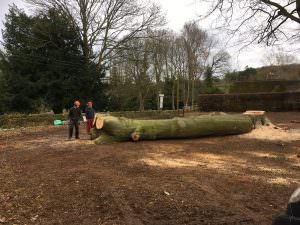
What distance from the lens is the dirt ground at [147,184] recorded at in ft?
17.6

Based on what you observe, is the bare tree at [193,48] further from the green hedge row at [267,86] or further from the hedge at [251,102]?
the hedge at [251,102]

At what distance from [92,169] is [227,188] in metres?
3.09

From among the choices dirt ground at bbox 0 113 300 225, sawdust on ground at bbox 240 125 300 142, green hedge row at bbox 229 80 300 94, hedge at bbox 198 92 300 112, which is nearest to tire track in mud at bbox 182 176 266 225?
dirt ground at bbox 0 113 300 225

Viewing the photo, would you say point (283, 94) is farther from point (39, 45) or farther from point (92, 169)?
point (92, 169)

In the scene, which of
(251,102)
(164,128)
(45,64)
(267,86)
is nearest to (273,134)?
(164,128)

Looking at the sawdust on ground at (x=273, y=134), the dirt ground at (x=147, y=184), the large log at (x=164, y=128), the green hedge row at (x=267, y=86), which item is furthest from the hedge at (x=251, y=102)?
the dirt ground at (x=147, y=184)

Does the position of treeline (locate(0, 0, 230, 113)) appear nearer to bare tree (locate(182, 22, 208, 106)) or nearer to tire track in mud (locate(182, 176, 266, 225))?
bare tree (locate(182, 22, 208, 106))

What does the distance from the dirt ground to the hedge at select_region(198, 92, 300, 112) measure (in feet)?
54.8

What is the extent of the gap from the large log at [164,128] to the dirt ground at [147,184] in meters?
1.18

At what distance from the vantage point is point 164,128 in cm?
1352

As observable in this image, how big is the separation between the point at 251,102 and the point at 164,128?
16984mm

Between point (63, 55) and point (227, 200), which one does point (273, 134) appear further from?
point (63, 55)

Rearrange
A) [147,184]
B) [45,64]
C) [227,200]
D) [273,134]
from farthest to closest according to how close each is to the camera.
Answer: [45,64] → [273,134] → [147,184] → [227,200]

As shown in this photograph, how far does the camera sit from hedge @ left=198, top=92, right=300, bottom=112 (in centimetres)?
2731
